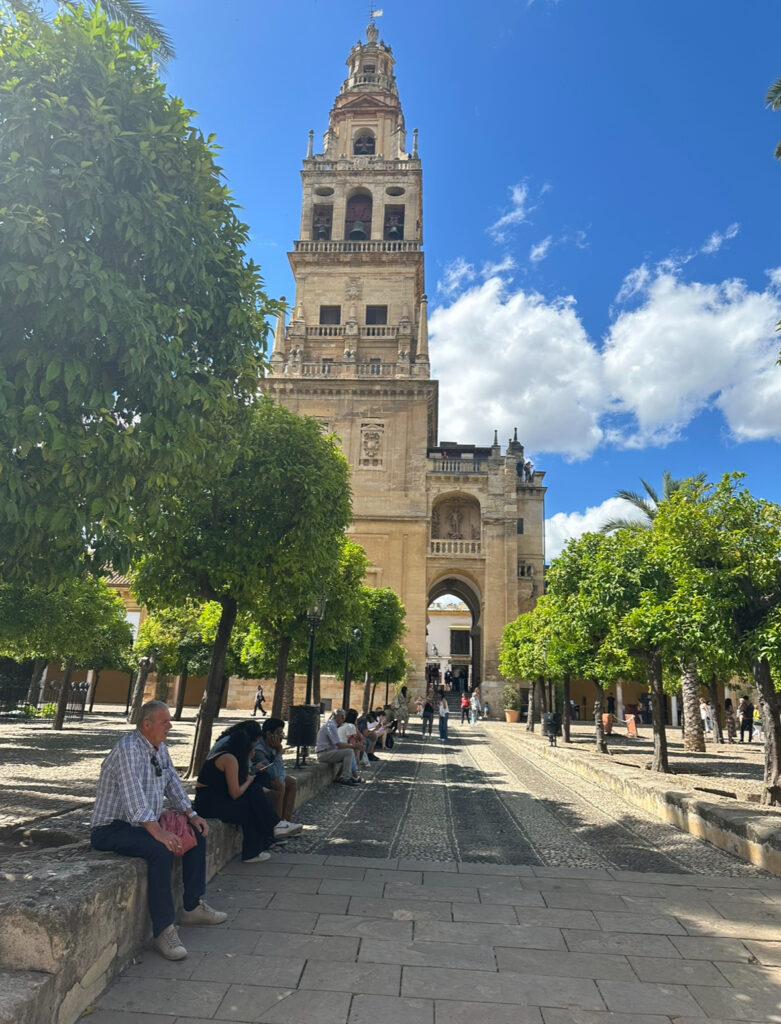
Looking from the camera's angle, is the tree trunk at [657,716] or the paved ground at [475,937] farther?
the tree trunk at [657,716]

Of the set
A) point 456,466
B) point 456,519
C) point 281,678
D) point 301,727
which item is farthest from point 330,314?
point 301,727

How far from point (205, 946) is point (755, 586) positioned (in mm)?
8552

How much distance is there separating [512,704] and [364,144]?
127 feet

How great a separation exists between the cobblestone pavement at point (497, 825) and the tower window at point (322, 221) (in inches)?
1529

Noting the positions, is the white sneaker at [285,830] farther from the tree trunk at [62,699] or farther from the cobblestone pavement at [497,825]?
the tree trunk at [62,699]

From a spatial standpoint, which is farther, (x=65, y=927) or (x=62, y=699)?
(x=62, y=699)

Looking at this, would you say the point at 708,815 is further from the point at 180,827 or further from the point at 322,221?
the point at 322,221

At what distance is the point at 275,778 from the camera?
685 centimetres

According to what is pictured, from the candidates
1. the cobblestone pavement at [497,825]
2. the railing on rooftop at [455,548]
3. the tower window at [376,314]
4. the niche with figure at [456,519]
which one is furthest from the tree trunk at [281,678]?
the tower window at [376,314]

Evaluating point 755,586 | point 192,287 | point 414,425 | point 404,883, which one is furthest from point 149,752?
point 414,425

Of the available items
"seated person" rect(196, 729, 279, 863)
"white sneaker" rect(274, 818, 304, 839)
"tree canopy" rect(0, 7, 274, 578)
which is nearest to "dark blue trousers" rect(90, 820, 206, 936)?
"seated person" rect(196, 729, 279, 863)

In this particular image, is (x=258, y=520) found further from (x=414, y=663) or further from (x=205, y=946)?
(x=414, y=663)

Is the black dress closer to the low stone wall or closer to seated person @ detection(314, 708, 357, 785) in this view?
the low stone wall

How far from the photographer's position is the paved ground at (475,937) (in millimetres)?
3236
